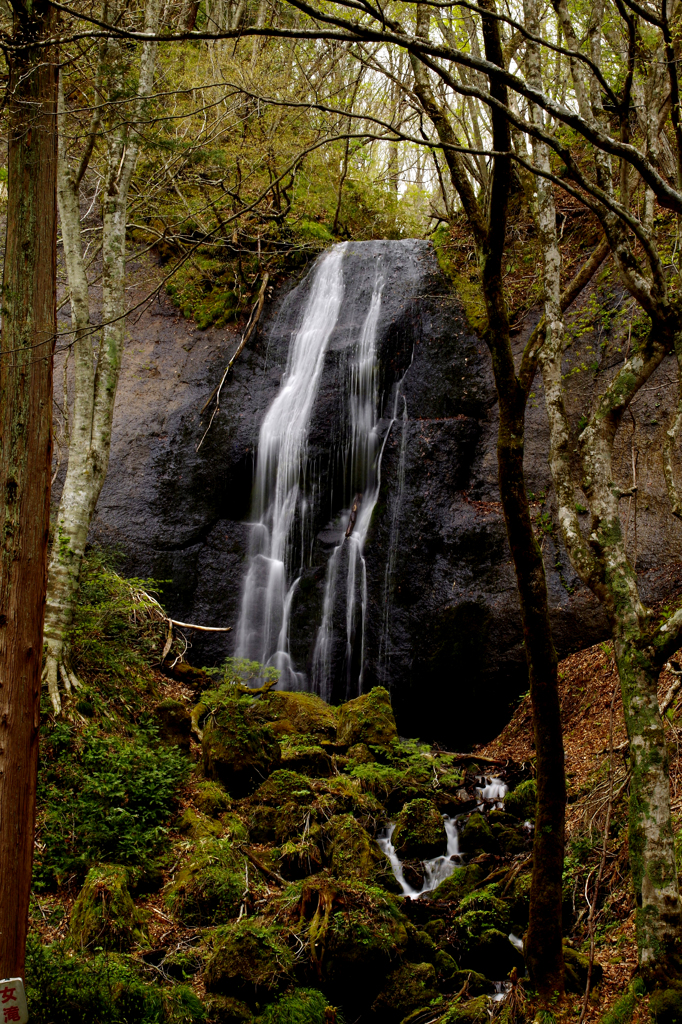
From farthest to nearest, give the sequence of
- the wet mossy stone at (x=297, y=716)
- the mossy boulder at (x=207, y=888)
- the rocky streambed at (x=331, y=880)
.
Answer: the wet mossy stone at (x=297, y=716)
the mossy boulder at (x=207, y=888)
the rocky streambed at (x=331, y=880)

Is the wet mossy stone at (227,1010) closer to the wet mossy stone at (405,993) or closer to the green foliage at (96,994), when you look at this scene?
the green foliage at (96,994)

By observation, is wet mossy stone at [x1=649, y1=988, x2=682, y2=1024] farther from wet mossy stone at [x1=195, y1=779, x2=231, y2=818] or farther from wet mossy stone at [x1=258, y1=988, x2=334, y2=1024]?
wet mossy stone at [x1=195, y1=779, x2=231, y2=818]

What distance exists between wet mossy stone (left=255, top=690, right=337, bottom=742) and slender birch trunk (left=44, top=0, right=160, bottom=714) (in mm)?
2463

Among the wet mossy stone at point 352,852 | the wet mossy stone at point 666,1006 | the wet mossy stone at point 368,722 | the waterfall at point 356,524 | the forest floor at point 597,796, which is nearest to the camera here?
the wet mossy stone at point 666,1006

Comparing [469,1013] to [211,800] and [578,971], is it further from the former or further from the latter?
[211,800]

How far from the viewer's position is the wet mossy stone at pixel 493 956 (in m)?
5.38

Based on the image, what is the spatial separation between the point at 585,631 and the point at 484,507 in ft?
8.19

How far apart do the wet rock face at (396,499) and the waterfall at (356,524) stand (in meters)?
0.14

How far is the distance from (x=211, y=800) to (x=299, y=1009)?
104 inches

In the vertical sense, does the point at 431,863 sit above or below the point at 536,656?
below

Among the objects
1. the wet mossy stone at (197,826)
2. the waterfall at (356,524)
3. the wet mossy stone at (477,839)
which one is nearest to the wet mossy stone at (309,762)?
the wet mossy stone at (197,826)

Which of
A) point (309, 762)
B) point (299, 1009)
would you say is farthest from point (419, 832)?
point (299, 1009)

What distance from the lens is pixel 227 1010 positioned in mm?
4645

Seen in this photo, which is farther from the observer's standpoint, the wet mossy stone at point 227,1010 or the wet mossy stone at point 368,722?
the wet mossy stone at point 368,722
